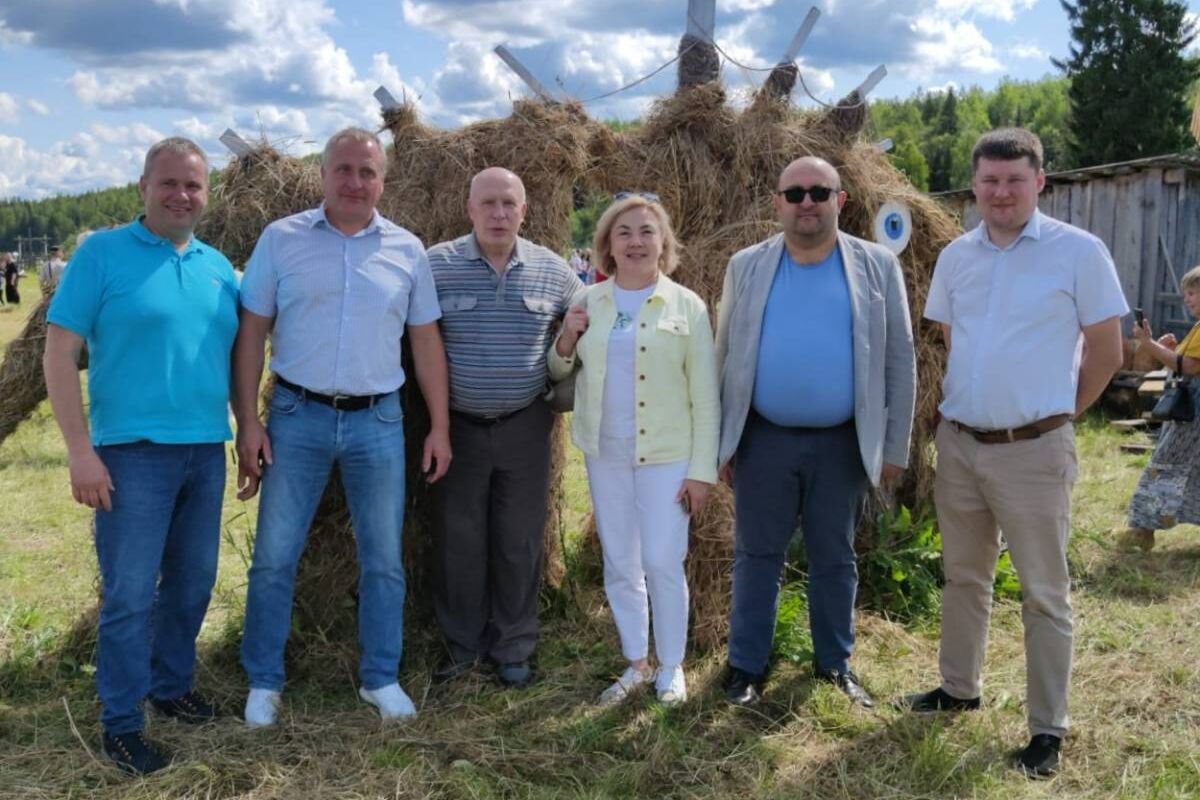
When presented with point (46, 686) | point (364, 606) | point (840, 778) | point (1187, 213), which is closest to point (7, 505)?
point (46, 686)

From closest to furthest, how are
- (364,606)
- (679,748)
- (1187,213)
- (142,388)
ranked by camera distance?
1. (142,388)
2. (679,748)
3. (364,606)
4. (1187,213)

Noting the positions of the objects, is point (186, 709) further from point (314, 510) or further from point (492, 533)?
point (492, 533)

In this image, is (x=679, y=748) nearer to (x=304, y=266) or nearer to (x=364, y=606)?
(x=364, y=606)

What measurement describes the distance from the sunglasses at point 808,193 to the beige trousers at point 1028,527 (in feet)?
3.19

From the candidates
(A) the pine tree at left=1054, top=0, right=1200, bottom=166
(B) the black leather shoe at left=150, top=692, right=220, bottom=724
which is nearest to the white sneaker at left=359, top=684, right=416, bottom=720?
(B) the black leather shoe at left=150, top=692, right=220, bottom=724

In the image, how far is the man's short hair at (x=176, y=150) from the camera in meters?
→ 3.54

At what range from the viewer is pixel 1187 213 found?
12.6 m

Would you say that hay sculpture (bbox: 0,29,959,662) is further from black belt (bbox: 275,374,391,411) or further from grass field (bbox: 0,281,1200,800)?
black belt (bbox: 275,374,391,411)

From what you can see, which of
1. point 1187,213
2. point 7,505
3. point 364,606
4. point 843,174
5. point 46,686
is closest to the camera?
point 364,606

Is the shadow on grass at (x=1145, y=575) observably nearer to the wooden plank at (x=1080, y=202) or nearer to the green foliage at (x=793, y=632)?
the green foliage at (x=793, y=632)

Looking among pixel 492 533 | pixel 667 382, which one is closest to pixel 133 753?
pixel 492 533

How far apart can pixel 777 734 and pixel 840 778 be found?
1.22 feet

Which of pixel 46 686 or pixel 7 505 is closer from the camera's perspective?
pixel 46 686

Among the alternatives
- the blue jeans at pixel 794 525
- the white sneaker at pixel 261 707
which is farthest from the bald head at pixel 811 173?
the white sneaker at pixel 261 707
